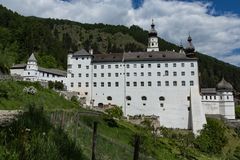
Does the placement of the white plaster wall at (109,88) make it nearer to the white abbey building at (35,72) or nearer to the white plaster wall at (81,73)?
the white plaster wall at (81,73)

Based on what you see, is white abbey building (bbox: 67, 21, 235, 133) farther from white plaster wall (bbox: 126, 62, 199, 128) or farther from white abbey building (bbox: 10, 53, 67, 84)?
white abbey building (bbox: 10, 53, 67, 84)

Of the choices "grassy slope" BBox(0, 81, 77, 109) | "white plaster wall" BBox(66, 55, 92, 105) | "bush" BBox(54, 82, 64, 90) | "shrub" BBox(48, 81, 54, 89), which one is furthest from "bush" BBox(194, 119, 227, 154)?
"shrub" BBox(48, 81, 54, 89)

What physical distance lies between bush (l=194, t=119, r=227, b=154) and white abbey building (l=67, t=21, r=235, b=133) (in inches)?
112

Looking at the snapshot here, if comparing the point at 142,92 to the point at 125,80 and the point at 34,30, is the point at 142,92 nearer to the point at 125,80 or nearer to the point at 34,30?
the point at 125,80

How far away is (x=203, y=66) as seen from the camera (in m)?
188

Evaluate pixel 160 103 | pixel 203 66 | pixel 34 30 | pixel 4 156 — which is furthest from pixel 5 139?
pixel 203 66

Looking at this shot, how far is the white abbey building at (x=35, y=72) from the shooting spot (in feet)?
237

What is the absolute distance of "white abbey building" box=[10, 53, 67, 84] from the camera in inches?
2840

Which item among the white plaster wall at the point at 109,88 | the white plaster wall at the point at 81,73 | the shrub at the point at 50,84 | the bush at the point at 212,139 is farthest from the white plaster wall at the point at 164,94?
the shrub at the point at 50,84

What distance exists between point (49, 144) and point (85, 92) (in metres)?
66.4

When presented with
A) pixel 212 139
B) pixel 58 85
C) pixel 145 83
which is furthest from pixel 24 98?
pixel 212 139

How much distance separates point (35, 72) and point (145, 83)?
2198 centimetres

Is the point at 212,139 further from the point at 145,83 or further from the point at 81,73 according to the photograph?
the point at 81,73

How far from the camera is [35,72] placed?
7250 cm
